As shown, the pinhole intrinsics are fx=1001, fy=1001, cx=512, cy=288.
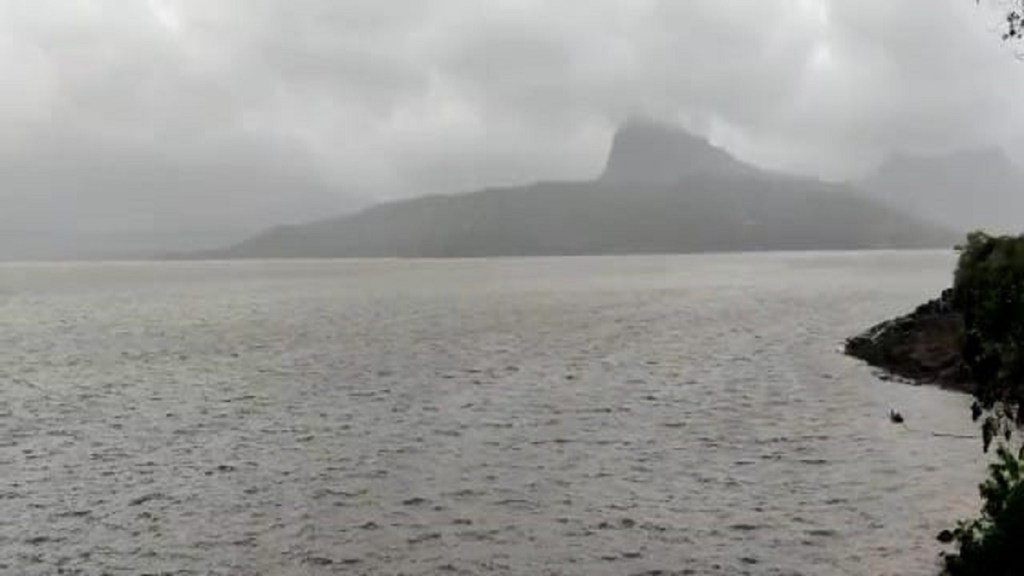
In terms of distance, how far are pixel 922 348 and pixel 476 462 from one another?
40.7m

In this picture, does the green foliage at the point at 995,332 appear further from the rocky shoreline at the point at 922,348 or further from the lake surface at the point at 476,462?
the rocky shoreline at the point at 922,348

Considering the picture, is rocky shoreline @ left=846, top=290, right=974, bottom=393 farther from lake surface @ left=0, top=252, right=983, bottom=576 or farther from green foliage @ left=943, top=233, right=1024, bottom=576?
green foliage @ left=943, top=233, right=1024, bottom=576

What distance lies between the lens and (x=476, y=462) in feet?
135

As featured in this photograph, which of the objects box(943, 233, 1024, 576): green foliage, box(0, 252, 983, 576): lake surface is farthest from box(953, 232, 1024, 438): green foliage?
box(0, 252, 983, 576): lake surface

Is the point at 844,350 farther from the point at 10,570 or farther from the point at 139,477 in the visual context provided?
the point at 10,570

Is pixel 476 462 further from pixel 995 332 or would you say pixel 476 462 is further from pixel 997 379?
pixel 995 332

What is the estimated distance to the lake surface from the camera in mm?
29578

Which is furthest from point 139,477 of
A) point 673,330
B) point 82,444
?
point 673,330

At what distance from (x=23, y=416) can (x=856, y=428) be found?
43976mm

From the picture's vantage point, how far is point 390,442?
150ft

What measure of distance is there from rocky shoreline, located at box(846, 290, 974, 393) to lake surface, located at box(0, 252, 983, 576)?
6.70 feet

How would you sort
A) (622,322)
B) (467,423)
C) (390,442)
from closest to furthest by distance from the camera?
(390,442), (467,423), (622,322)

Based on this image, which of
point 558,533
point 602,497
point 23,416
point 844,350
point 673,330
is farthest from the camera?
point 673,330

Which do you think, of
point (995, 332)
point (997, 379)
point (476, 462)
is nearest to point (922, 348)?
point (476, 462)
